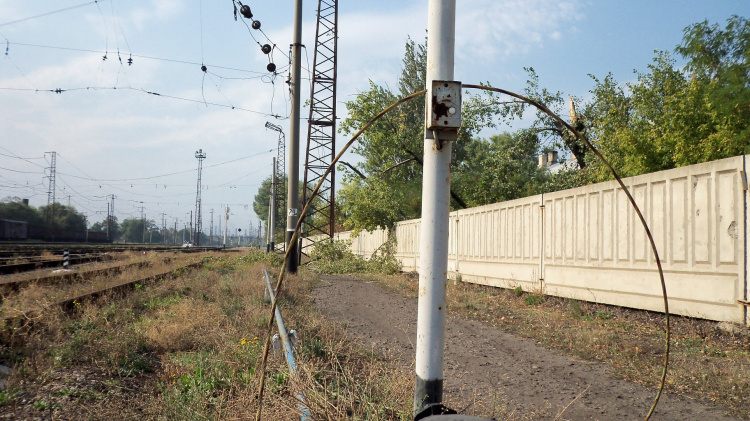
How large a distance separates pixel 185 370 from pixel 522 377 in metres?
3.45

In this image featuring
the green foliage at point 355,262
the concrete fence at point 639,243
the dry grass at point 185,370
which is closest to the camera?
the dry grass at point 185,370

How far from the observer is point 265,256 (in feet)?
83.7

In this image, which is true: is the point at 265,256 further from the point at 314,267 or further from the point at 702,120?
the point at 702,120

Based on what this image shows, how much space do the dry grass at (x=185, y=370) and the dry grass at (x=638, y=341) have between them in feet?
8.30

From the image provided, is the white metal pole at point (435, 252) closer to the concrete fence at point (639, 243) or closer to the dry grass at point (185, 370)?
the dry grass at point (185, 370)

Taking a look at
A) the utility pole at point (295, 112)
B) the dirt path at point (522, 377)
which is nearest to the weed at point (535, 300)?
the dirt path at point (522, 377)

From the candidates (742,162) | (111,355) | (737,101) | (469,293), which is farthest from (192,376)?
(737,101)

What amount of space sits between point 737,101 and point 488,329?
9.97 metres

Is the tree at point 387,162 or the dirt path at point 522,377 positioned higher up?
the tree at point 387,162

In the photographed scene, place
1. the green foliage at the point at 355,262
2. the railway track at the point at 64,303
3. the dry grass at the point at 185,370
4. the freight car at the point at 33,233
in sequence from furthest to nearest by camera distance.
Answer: the freight car at the point at 33,233 → the green foliage at the point at 355,262 → the railway track at the point at 64,303 → the dry grass at the point at 185,370

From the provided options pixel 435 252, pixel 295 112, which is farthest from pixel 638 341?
pixel 295 112

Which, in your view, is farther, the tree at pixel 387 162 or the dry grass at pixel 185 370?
the tree at pixel 387 162

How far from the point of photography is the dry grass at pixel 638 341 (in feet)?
15.9

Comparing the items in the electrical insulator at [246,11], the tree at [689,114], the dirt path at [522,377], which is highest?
the electrical insulator at [246,11]
